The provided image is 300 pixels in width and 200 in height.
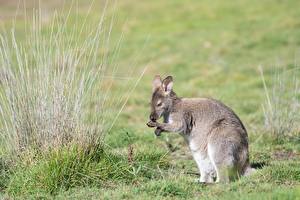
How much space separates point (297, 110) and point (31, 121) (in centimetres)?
407

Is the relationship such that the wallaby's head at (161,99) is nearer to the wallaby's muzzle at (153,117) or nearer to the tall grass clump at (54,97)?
the wallaby's muzzle at (153,117)

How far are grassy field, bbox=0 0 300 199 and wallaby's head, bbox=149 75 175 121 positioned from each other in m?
0.51

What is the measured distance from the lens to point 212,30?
19.6 meters

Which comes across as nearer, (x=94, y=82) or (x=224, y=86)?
(x=94, y=82)

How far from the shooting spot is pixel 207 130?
7.84 m

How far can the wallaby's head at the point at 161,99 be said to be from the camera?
323 inches

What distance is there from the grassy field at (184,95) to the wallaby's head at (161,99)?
51 centimetres

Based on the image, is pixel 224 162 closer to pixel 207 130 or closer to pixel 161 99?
pixel 207 130

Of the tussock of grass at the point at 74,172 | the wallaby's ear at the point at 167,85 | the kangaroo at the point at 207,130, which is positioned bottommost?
the tussock of grass at the point at 74,172

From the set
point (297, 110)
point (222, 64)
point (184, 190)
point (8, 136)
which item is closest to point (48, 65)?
point (8, 136)

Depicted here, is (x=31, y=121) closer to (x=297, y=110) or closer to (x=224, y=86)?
(x=297, y=110)

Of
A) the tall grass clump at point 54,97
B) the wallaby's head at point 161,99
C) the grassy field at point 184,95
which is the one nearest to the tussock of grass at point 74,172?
the grassy field at point 184,95

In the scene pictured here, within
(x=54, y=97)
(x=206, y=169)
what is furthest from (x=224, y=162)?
(x=54, y=97)

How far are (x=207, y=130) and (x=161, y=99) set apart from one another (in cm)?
75
